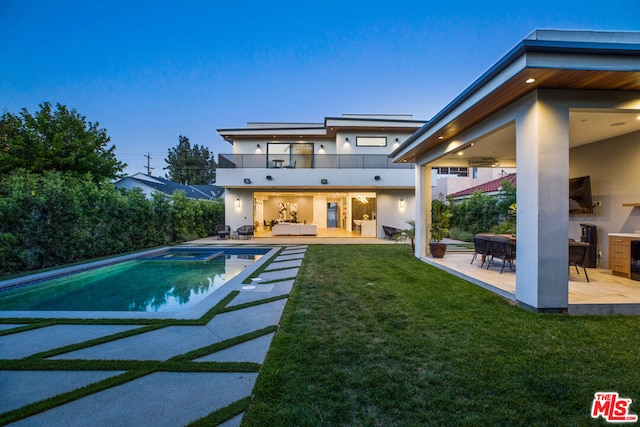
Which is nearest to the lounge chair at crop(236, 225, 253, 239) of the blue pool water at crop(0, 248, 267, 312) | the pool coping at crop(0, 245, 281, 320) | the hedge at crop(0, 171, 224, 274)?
the hedge at crop(0, 171, 224, 274)

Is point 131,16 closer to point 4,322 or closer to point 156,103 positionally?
point 4,322

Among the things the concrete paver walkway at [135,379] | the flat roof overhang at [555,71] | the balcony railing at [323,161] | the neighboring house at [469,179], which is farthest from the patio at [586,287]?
the neighboring house at [469,179]

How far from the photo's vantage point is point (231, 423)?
6.38ft

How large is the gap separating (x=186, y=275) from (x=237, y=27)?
80.3ft

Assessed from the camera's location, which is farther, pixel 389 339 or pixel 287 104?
pixel 287 104

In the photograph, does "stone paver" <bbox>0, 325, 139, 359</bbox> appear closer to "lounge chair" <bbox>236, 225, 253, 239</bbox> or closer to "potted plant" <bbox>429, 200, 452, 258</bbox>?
"potted plant" <bbox>429, 200, 452, 258</bbox>

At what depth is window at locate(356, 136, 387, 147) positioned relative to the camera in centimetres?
1620

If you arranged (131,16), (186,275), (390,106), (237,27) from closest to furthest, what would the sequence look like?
(186,275)
(131,16)
(237,27)
(390,106)

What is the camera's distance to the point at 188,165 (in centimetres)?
4766

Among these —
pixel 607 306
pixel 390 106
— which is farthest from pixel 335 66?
pixel 607 306

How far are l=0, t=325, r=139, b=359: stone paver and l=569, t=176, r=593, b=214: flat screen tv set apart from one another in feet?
32.4

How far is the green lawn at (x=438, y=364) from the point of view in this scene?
80.3 inches

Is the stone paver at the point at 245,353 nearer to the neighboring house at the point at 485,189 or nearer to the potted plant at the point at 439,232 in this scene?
the potted plant at the point at 439,232

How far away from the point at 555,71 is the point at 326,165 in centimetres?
1201
